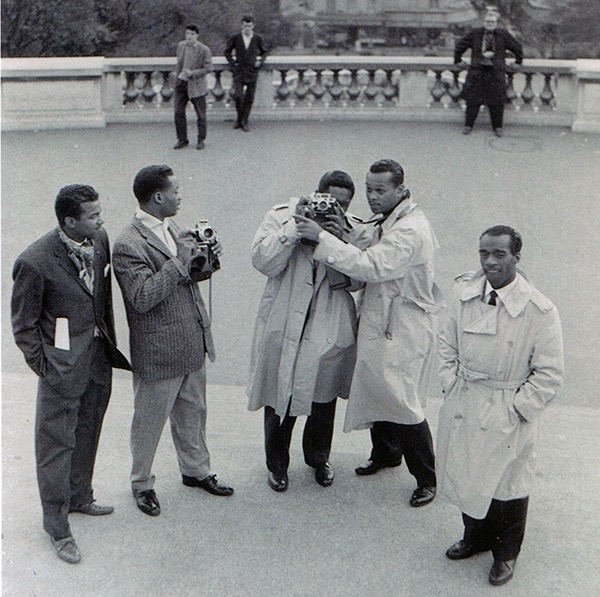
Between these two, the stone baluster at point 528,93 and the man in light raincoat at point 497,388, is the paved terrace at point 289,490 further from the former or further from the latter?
the stone baluster at point 528,93

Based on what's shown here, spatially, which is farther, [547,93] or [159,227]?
[547,93]

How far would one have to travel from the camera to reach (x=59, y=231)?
4.11 metres

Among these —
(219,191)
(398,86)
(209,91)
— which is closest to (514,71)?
(398,86)

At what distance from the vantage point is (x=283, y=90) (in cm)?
1424

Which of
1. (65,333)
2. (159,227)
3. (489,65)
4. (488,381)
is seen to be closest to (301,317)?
(159,227)

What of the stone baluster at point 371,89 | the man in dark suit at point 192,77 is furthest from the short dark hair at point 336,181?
the stone baluster at point 371,89

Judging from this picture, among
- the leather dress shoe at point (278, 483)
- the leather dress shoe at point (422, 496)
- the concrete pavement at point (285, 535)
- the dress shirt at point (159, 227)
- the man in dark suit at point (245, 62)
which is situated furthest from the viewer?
the man in dark suit at point (245, 62)

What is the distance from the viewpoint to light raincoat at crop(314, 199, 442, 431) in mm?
4461

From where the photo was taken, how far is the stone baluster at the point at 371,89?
14.3 m

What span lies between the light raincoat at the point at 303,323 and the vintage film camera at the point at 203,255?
24 centimetres

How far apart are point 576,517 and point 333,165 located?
7.63m

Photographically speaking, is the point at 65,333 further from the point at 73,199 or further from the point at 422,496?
the point at 422,496

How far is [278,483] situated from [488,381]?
4.67ft

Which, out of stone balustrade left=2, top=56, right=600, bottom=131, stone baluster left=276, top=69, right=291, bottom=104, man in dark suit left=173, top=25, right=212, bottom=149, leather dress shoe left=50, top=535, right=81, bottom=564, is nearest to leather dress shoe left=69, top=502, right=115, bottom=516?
leather dress shoe left=50, top=535, right=81, bottom=564
